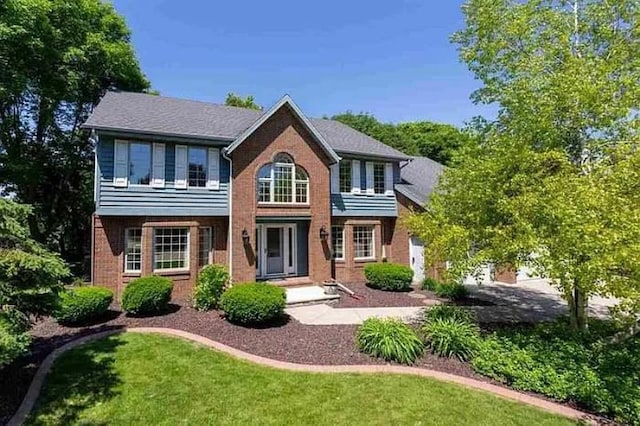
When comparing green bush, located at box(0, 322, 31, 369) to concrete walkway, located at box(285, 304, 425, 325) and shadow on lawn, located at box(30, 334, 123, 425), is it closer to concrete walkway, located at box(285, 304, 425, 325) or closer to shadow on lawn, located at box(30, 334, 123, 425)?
shadow on lawn, located at box(30, 334, 123, 425)

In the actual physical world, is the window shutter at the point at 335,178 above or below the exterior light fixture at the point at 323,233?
above

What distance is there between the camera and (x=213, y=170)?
48.5 ft

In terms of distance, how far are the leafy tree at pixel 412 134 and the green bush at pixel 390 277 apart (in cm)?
2455

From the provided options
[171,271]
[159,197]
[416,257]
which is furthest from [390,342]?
[416,257]

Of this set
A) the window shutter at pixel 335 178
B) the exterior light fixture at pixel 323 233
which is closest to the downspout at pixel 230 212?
the exterior light fixture at pixel 323 233

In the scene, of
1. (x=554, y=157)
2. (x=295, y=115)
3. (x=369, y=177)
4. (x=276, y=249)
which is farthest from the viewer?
(x=369, y=177)

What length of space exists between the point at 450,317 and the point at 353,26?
462 inches

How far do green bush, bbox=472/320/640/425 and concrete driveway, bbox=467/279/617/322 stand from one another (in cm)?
335

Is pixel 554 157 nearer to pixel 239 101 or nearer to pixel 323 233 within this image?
pixel 323 233

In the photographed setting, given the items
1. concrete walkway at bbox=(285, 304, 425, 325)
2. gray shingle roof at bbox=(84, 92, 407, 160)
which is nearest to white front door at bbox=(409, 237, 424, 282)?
gray shingle roof at bbox=(84, 92, 407, 160)

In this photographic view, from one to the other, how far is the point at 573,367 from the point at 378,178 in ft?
42.5

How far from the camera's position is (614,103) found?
870cm

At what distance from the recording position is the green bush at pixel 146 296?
1101cm

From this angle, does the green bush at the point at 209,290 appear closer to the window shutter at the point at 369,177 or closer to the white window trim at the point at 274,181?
the white window trim at the point at 274,181
